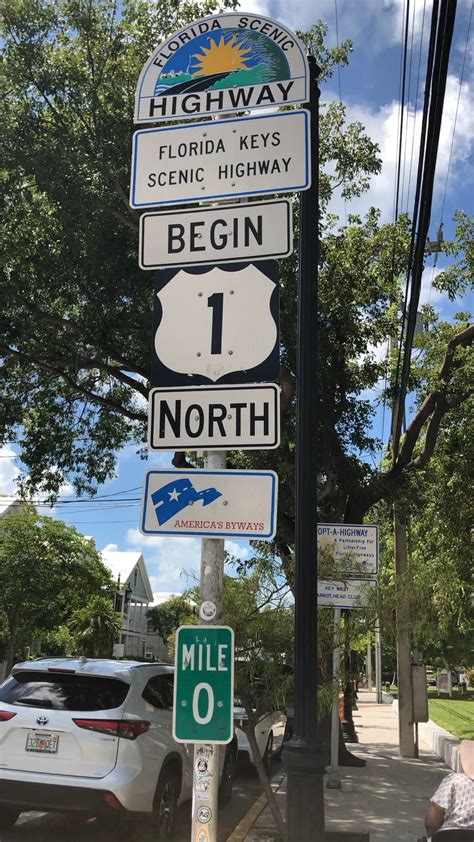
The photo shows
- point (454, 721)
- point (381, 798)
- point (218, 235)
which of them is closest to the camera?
point (218, 235)

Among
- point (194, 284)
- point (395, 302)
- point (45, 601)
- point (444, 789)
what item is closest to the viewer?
point (194, 284)

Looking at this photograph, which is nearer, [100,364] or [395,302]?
[100,364]

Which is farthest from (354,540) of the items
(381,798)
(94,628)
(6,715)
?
(94,628)

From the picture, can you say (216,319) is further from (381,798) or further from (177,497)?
(381,798)

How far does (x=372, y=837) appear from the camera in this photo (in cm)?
724

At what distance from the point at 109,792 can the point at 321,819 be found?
333cm

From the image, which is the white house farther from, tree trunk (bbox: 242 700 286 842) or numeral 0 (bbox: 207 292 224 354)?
numeral 0 (bbox: 207 292 224 354)

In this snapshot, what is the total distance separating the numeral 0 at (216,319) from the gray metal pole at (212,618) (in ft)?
1.55

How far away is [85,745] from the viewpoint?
21.3 ft

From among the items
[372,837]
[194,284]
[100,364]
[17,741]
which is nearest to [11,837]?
[17,741]

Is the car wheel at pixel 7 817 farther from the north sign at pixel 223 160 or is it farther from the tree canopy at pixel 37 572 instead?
the tree canopy at pixel 37 572

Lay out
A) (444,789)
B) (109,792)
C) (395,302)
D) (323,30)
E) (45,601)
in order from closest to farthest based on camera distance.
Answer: (444,789), (109,792), (323,30), (395,302), (45,601)

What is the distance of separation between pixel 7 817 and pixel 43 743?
4.65 ft

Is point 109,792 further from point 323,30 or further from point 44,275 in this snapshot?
point 323,30
